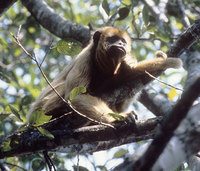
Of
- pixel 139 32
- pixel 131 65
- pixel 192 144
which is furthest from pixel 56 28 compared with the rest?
pixel 192 144

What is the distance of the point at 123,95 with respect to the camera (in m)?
4.77

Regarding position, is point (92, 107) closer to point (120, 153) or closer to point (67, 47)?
point (67, 47)

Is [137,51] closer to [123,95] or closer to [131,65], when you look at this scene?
[131,65]

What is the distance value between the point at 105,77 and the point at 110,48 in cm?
62

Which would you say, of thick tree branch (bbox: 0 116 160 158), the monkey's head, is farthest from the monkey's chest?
thick tree branch (bbox: 0 116 160 158)

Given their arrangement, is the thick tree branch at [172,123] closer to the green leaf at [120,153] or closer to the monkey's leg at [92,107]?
the monkey's leg at [92,107]

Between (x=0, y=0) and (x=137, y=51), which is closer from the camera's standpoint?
(x=0, y=0)

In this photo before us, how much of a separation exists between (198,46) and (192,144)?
12.6 ft

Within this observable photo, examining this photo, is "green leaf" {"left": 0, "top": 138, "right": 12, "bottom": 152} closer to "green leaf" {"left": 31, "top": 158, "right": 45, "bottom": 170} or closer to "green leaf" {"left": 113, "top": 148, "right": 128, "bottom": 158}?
"green leaf" {"left": 31, "top": 158, "right": 45, "bottom": 170}

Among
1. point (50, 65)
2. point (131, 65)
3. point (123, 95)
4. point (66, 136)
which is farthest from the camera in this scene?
point (50, 65)

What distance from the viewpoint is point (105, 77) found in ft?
18.4

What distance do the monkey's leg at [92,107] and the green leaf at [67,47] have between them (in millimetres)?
849

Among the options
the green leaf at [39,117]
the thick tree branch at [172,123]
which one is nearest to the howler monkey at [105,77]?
the green leaf at [39,117]

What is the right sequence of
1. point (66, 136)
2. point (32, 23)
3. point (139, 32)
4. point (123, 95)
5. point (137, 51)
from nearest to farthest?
point (66, 136)
point (123, 95)
point (139, 32)
point (32, 23)
point (137, 51)
